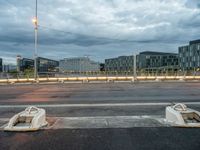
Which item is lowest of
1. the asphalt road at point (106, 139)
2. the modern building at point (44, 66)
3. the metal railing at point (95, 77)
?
the asphalt road at point (106, 139)

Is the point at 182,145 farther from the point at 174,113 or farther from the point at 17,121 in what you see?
the point at 17,121

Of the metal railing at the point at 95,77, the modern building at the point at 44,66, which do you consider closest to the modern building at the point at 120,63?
the modern building at the point at 44,66

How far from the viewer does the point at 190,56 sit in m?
113

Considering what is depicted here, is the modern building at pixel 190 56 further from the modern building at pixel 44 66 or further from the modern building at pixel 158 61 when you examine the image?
the modern building at pixel 44 66

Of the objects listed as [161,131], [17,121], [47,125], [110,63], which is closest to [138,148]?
[161,131]

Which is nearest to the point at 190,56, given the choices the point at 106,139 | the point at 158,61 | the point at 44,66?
the point at 158,61

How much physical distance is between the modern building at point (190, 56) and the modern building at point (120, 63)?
35043mm

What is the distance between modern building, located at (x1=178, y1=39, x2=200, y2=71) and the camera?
10844 cm

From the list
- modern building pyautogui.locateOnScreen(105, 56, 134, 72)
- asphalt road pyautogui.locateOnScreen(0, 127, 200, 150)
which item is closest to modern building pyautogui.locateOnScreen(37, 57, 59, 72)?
modern building pyautogui.locateOnScreen(105, 56, 134, 72)

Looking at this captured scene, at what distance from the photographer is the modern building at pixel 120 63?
6153 inches

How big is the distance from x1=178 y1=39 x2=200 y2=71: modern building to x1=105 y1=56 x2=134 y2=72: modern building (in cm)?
3504

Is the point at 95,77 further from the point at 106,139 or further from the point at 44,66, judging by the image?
the point at 44,66

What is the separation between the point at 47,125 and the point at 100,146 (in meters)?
2.55

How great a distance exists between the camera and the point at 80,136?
6.68 metres
